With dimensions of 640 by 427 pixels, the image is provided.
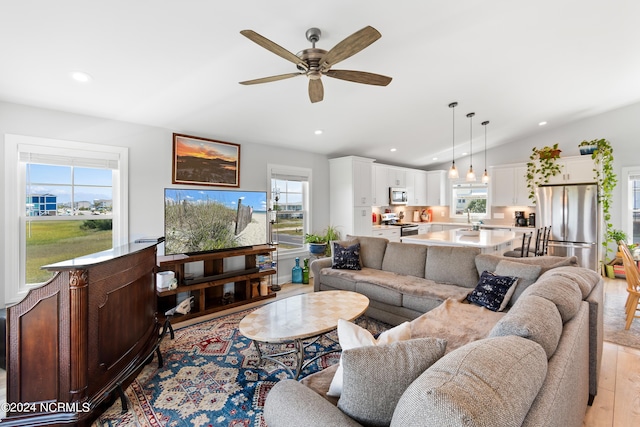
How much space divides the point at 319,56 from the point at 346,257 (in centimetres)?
269

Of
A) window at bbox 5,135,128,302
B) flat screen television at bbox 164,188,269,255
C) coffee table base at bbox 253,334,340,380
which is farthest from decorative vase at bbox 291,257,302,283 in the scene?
window at bbox 5,135,128,302

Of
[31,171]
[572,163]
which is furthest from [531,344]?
[572,163]

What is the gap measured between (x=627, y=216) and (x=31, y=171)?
349 inches

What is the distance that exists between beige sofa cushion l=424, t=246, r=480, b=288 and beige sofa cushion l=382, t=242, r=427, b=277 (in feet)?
0.32

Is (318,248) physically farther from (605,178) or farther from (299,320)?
(605,178)

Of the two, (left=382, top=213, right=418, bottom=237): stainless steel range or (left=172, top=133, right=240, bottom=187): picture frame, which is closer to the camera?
(left=172, top=133, right=240, bottom=187): picture frame

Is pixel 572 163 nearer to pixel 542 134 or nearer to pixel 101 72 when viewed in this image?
pixel 542 134

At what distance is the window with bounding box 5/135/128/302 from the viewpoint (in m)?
2.98

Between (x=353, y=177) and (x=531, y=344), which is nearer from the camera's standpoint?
(x=531, y=344)

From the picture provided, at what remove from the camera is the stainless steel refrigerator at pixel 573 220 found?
212 inches

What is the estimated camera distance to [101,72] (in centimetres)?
262

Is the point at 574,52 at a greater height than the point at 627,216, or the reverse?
the point at 574,52

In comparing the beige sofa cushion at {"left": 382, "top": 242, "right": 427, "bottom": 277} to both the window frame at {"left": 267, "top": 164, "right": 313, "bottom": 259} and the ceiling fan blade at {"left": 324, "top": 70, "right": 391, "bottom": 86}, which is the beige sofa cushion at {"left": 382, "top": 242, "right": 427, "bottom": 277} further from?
the ceiling fan blade at {"left": 324, "top": 70, "right": 391, "bottom": 86}

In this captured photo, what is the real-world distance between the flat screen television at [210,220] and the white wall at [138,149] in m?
0.23
